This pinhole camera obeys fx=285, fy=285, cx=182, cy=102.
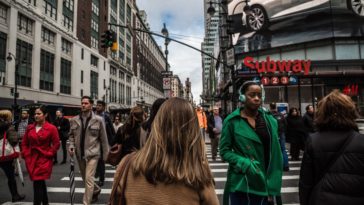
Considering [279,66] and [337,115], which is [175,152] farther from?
[279,66]

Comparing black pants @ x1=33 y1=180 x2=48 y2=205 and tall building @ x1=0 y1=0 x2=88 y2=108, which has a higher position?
tall building @ x1=0 y1=0 x2=88 y2=108

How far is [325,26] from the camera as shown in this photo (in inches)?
1468

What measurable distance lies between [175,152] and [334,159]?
58.3 inches

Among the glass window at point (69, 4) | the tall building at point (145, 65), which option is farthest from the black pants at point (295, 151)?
the tall building at point (145, 65)

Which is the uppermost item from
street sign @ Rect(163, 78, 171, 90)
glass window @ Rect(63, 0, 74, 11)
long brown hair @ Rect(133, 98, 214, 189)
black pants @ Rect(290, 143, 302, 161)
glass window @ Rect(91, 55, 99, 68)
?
glass window @ Rect(63, 0, 74, 11)

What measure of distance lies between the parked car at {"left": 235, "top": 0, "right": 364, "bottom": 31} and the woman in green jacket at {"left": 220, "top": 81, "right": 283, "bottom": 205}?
3626 cm

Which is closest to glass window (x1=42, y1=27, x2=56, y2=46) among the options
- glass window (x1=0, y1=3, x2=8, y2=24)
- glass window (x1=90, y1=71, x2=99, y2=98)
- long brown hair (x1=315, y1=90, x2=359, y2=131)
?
glass window (x1=0, y1=3, x2=8, y2=24)

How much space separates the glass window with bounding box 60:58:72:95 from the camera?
45375 millimetres

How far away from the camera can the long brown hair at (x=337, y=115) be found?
8.04 ft

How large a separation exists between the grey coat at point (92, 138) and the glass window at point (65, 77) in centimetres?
4238

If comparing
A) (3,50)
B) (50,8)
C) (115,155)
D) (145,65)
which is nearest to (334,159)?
(115,155)

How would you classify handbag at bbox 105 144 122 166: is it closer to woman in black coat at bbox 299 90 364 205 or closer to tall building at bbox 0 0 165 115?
woman in black coat at bbox 299 90 364 205

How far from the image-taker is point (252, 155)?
3.11m

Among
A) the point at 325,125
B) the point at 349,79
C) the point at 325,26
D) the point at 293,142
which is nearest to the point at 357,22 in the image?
the point at 325,26
